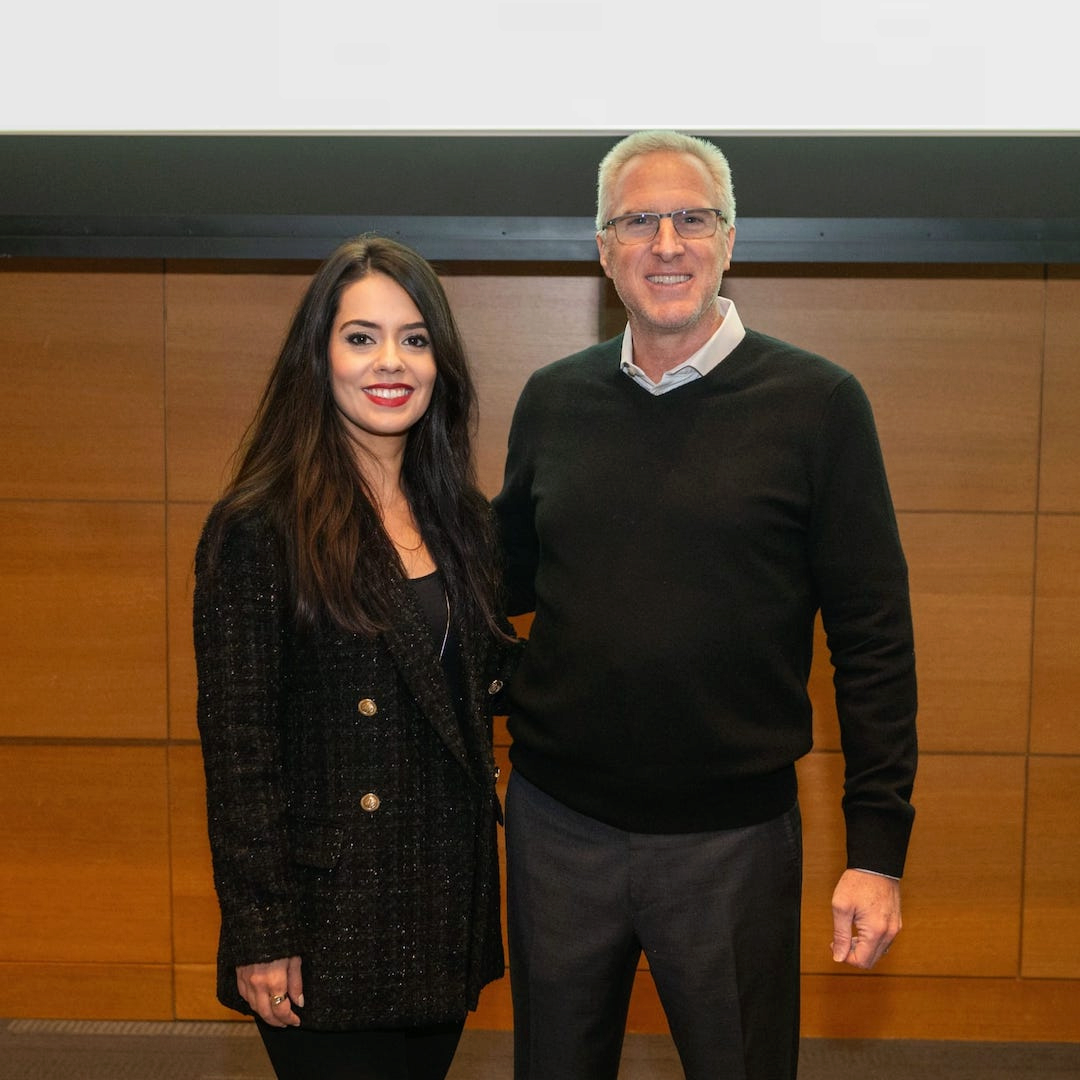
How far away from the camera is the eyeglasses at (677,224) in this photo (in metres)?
1.77

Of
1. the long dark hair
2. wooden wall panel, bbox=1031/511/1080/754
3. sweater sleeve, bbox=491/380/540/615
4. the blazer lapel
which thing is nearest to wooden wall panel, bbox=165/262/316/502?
sweater sleeve, bbox=491/380/540/615

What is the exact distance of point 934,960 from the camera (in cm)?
302

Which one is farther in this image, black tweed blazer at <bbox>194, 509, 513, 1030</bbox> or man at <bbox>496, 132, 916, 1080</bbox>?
man at <bbox>496, 132, 916, 1080</bbox>

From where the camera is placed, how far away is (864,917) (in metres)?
1.66

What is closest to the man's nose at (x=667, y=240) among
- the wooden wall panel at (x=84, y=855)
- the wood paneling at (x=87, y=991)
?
the wooden wall panel at (x=84, y=855)

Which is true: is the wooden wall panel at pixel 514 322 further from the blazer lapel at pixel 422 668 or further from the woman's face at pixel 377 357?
the blazer lapel at pixel 422 668

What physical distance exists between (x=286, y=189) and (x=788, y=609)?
159cm

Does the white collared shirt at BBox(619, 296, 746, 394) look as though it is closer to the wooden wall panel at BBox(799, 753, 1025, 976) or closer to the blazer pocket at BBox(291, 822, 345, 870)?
the blazer pocket at BBox(291, 822, 345, 870)

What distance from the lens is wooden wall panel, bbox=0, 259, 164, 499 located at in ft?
9.71

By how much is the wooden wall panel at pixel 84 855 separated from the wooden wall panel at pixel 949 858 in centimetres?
175

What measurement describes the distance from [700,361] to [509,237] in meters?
1.04

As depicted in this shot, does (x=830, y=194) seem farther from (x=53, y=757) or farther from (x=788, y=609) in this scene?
(x=53, y=757)

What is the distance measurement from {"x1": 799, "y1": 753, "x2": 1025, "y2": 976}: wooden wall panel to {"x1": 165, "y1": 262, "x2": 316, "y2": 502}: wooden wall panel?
69.1 inches
